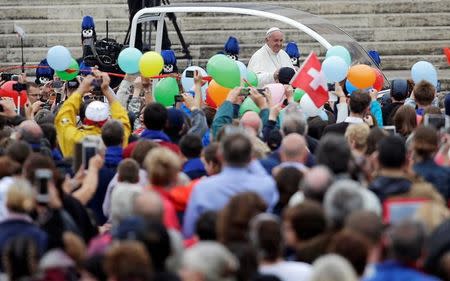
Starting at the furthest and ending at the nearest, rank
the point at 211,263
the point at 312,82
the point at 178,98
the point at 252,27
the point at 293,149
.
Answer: the point at 252,27 < the point at 178,98 < the point at 312,82 < the point at 293,149 < the point at 211,263

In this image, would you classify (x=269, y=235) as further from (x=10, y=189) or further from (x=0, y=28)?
(x=0, y=28)

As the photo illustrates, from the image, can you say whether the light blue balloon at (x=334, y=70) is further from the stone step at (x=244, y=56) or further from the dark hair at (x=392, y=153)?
the stone step at (x=244, y=56)

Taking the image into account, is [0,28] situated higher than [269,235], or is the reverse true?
[269,235]

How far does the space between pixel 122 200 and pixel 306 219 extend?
65.0 inches

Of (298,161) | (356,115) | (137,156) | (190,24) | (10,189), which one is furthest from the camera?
(190,24)

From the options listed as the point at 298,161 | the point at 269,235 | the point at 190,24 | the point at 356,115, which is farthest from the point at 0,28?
the point at 269,235

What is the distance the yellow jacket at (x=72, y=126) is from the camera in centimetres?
1234

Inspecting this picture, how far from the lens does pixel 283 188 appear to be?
31.3ft

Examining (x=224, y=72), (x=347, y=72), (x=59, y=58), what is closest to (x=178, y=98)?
(x=224, y=72)

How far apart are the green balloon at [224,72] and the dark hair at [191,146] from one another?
2.67 metres

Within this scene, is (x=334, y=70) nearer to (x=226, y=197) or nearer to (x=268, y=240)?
(x=226, y=197)

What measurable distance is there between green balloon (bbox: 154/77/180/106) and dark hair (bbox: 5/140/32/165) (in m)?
4.26

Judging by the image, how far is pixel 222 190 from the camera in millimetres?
9258

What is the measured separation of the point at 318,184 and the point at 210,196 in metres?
0.85
